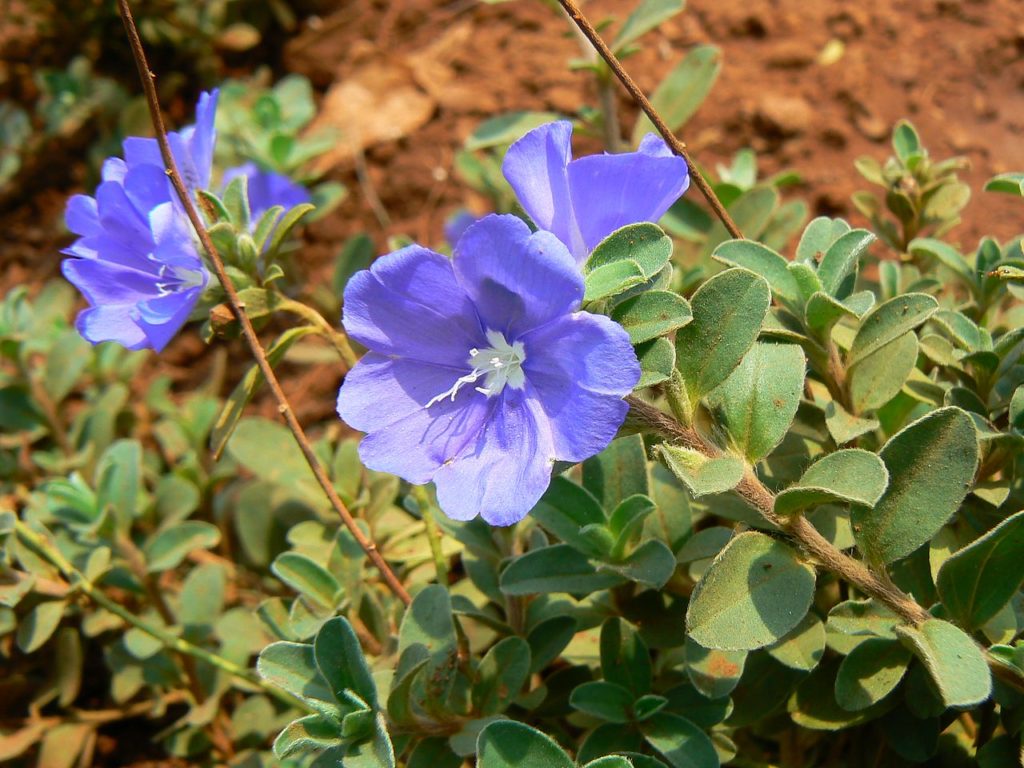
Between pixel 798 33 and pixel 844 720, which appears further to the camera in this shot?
pixel 798 33

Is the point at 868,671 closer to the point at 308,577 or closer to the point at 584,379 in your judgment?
the point at 584,379

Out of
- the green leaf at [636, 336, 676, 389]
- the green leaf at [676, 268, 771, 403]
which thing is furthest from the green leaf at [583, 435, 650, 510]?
the green leaf at [636, 336, 676, 389]

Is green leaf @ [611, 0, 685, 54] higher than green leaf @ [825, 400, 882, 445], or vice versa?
green leaf @ [611, 0, 685, 54]

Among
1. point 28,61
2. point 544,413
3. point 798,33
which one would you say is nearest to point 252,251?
point 544,413

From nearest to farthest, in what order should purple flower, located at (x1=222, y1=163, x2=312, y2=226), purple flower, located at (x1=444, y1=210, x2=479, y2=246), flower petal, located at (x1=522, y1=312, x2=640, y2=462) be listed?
flower petal, located at (x1=522, y1=312, x2=640, y2=462)
purple flower, located at (x1=222, y1=163, x2=312, y2=226)
purple flower, located at (x1=444, y1=210, x2=479, y2=246)

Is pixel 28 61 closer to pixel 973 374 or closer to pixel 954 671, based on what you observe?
pixel 973 374

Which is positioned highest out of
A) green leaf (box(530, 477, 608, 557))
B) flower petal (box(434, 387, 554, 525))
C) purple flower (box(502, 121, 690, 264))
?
purple flower (box(502, 121, 690, 264))

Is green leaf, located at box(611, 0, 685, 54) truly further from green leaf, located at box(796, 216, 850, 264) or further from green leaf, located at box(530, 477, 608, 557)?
green leaf, located at box(530, 477, 608, 557)
